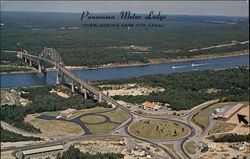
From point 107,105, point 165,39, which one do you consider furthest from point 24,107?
point 165,39

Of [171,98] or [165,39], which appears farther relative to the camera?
[165,39]

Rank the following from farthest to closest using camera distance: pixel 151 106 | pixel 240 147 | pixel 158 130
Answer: pixel 151 106 < pixel 158 130 < pixel 240 147

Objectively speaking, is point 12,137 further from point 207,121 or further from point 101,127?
point 207,121

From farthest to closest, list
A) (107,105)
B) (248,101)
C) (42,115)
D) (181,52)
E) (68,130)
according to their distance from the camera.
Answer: (181,52) → (248,101) → (107,105) → (42,115) → (68,130)

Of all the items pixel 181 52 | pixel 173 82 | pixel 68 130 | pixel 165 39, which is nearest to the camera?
pixel 68 130

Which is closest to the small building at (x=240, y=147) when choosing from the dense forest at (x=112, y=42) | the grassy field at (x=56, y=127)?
the grassy field at (x=56, y=127)

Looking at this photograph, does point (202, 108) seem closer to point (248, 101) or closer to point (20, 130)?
point (248, 101)

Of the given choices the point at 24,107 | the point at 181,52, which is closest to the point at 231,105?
the point at 24,107

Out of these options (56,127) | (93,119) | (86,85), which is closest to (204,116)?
(93,119)
